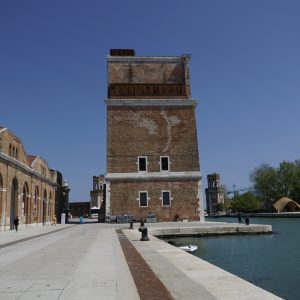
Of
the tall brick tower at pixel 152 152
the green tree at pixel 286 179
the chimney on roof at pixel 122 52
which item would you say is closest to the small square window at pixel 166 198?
the tall brick tower at pixel 152 152

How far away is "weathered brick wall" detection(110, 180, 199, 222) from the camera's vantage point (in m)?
41.3

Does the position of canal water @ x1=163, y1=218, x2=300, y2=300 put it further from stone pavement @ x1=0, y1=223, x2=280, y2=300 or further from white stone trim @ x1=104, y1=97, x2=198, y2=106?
white stone trim @ x1=104, y1=97, x2=198, y2=106

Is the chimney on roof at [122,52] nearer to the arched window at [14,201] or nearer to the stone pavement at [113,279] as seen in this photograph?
the arched window at [14,201]

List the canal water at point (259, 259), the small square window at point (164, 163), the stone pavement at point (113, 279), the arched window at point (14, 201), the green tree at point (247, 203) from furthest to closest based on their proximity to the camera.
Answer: the green tree at point (247, 203)
the small square window at point (164, 163)
the arched window at point (14, 201)
the canal water at point (259, 259)
the stone pavement at point (113, 279)

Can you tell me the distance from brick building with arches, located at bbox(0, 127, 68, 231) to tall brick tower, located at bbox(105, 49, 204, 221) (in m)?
8.11

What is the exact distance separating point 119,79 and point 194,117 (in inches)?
408

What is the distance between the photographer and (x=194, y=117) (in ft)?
145

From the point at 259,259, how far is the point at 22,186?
25442 millimetres

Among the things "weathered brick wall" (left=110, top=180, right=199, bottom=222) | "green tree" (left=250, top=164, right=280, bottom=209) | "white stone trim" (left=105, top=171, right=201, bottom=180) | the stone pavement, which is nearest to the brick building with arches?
"white stone trim" (left=105, top=171, right=201, bottom=180)

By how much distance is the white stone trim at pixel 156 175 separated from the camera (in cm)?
4162

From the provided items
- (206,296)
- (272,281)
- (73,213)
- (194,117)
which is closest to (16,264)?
(206,296)

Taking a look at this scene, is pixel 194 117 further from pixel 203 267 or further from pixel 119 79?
pixel 203 267

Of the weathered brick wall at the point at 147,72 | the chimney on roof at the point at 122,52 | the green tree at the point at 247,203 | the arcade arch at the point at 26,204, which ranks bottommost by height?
the arcade arch at the point at 26,204

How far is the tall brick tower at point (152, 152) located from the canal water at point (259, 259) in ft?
42.7
